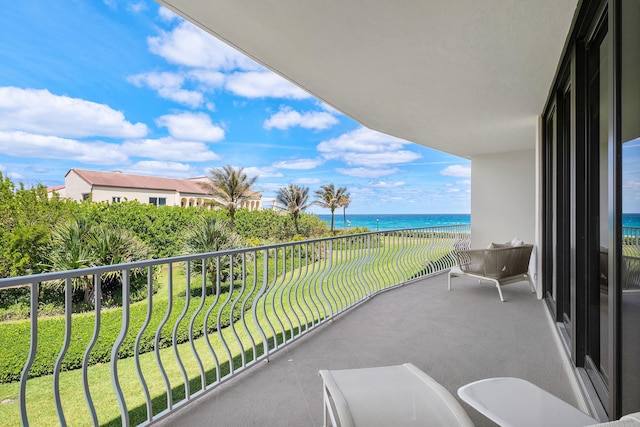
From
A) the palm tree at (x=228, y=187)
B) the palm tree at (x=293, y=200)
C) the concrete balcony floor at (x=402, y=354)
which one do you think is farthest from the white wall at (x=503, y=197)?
the palm tree at (x=293, y=200)

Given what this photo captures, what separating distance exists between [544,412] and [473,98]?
11.7 feet

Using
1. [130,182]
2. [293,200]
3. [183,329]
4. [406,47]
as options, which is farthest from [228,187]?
[406,47]

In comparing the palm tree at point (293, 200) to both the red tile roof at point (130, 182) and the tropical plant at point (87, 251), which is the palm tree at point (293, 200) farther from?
the tropical plant at point (87, 251)

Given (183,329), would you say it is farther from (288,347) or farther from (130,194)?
(130,194)

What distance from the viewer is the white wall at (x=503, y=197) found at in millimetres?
6984

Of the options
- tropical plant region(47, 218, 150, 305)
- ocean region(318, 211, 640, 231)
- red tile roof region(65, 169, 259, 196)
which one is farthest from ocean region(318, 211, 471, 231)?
tropical plant region(47, 218, 150, 305)

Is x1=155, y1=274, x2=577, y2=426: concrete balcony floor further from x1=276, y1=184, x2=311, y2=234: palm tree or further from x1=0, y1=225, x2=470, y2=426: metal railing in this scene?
x1=276, y1=184, x2=311, y2=234: palm tree

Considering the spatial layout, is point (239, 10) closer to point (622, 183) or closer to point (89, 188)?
point (622, 183)

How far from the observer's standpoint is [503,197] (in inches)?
286

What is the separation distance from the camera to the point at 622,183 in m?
1.29

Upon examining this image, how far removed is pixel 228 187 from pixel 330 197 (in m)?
9.35

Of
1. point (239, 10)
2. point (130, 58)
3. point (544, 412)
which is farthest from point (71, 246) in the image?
point (130, 58)

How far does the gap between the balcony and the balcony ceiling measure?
171 centimetres

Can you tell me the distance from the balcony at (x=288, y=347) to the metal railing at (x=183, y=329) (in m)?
0.02
